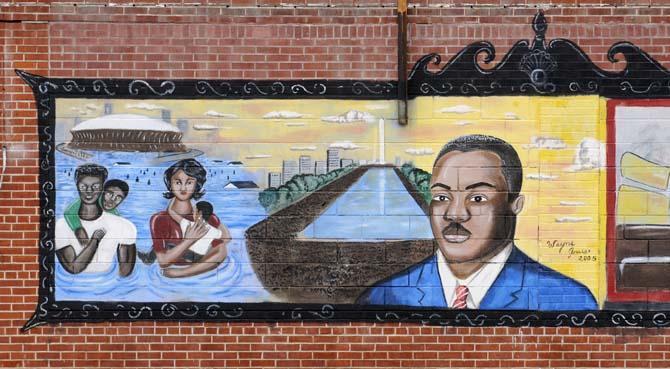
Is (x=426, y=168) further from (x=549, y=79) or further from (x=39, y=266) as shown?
(x=39, y=266)

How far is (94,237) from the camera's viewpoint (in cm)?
1000

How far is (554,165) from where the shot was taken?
10.0m

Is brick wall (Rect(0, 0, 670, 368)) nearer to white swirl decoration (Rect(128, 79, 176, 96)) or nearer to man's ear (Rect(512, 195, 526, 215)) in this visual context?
white swirl decoration (Rect(128, 79, 176, 96))

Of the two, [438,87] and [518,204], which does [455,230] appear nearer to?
[518,204]

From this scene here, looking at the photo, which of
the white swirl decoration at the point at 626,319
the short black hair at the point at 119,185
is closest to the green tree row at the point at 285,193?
the short black hair at the point at 119,185

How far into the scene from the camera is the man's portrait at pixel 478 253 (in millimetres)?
10008

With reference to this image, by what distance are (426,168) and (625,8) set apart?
87.1 inches

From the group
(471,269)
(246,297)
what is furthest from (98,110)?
(471,269)

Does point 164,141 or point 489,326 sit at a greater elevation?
point 164,141

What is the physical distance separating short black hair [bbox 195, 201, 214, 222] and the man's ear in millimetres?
2610

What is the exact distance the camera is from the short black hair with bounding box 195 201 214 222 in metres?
10.0

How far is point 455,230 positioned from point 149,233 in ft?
8.66

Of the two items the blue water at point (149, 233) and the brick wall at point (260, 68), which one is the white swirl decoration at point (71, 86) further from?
the blue water at point (149, 233)

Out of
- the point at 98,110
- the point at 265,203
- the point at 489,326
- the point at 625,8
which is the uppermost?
the point at 625,8
